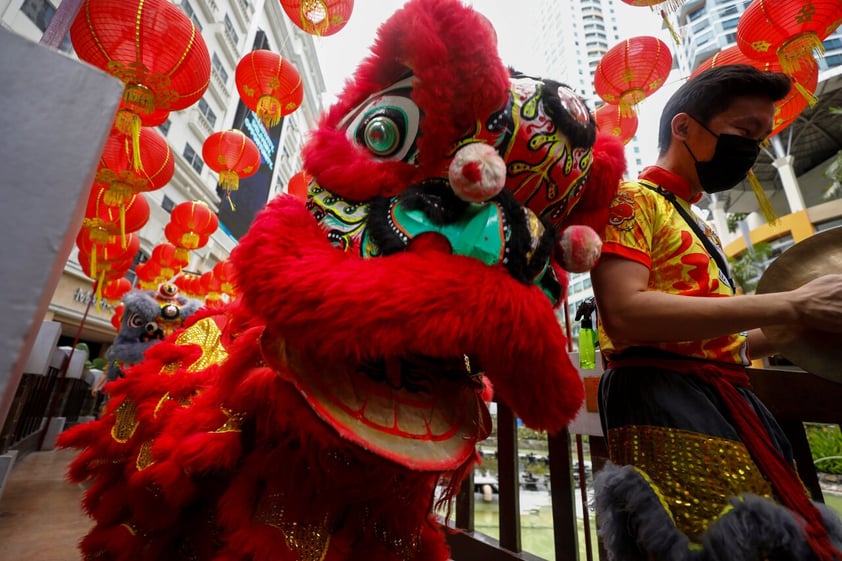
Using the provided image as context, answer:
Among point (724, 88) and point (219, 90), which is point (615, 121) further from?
point (219, 90)

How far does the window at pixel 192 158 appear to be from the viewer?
1241 centimetres

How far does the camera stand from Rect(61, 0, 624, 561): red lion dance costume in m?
0.61

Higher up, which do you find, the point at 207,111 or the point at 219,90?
the point at 219,90

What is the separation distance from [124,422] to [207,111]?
584 inches

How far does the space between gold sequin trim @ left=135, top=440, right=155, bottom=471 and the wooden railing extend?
810 mm

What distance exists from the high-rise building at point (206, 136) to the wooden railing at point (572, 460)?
9.42 meters

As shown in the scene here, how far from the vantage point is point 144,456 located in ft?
3.49

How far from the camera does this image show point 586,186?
945mm

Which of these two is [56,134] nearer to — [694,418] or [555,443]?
[694,418]

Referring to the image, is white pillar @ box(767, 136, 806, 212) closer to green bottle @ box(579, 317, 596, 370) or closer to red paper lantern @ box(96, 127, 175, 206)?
green bottle @ box(579, 317, 596, 370)

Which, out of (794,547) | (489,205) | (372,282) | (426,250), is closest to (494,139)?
(489,205)

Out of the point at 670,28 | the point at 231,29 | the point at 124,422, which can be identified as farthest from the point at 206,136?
the point at 124,422

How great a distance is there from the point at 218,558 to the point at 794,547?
959mm

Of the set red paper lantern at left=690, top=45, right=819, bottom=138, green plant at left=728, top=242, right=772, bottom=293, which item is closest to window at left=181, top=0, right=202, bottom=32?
red paper lantern at left=690, top=45, right=819, bottom=138
